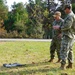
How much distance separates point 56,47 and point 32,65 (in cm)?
110

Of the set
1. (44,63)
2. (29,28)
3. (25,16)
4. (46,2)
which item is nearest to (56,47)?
(44,63)

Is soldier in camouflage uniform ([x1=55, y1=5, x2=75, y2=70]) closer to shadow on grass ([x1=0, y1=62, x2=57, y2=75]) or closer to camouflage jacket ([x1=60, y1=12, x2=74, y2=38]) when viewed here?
camouflage jacket ([x1=60, y1=12, x2=74, y2=38])

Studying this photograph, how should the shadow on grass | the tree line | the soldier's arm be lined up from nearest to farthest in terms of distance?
the soldier's arm
the shadow on grass
the tree line

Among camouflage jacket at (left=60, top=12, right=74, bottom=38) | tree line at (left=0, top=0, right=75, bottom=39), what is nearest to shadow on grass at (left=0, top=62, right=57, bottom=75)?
camouflage jacket at (left=60, top=12, right=74, bottom=38)

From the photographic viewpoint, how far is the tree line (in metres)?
43.6

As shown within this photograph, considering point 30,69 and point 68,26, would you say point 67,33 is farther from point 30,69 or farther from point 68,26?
point 30,69

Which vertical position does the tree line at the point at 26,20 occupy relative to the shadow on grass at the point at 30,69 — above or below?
below

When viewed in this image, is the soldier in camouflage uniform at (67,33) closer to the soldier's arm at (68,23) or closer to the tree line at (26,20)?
the soldier's arm at (68,23)

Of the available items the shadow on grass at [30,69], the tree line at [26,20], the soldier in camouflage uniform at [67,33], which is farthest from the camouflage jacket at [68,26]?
the tree line at [26,20]

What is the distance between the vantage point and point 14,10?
176 ft

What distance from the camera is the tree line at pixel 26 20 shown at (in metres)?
43.6

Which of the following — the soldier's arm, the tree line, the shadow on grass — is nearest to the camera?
the soldier's arm

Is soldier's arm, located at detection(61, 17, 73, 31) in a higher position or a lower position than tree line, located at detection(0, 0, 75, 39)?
higher

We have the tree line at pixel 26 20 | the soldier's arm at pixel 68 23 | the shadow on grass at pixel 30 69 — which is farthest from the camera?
the tree line at pixel 26 20
